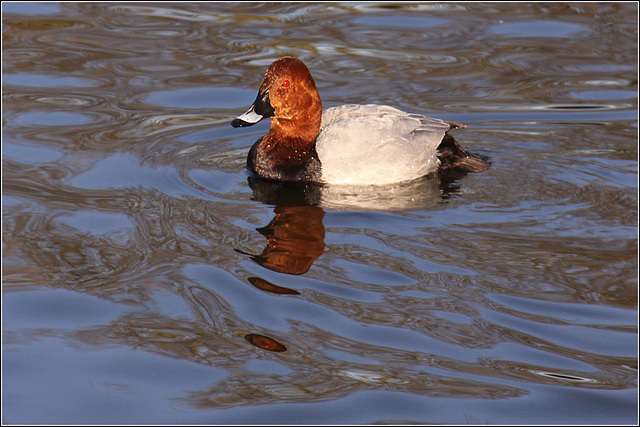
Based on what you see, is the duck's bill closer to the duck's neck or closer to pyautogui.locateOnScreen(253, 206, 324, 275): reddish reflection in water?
the duck's neck

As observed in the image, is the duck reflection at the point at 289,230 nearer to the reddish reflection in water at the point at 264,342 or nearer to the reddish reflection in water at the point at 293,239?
the reddish reflection in water at the point at 293,239

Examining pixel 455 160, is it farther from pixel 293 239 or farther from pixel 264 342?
pixel 264 342

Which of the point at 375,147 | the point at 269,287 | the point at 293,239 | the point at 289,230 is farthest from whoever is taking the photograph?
the point at 375,147

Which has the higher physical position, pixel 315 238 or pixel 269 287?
pixel 315 238

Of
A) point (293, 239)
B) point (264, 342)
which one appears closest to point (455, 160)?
point (293, 239)

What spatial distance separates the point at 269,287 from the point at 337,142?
205 centimetres

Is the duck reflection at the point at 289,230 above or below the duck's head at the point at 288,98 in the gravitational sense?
below

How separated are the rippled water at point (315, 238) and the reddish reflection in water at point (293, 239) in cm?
2

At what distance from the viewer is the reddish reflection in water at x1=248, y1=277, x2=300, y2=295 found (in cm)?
530

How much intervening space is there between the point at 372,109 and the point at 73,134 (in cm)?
264

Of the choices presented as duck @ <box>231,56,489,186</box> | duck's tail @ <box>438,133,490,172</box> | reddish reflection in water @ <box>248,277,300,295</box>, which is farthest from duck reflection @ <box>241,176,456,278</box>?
duck's tail @ <box>438,133,490,172</box>

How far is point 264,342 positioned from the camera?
4.80 metres

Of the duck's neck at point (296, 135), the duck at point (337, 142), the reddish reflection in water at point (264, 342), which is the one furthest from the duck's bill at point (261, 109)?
the reddish reflection in water at point (264, 342)

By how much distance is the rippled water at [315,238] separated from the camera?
4449mm
